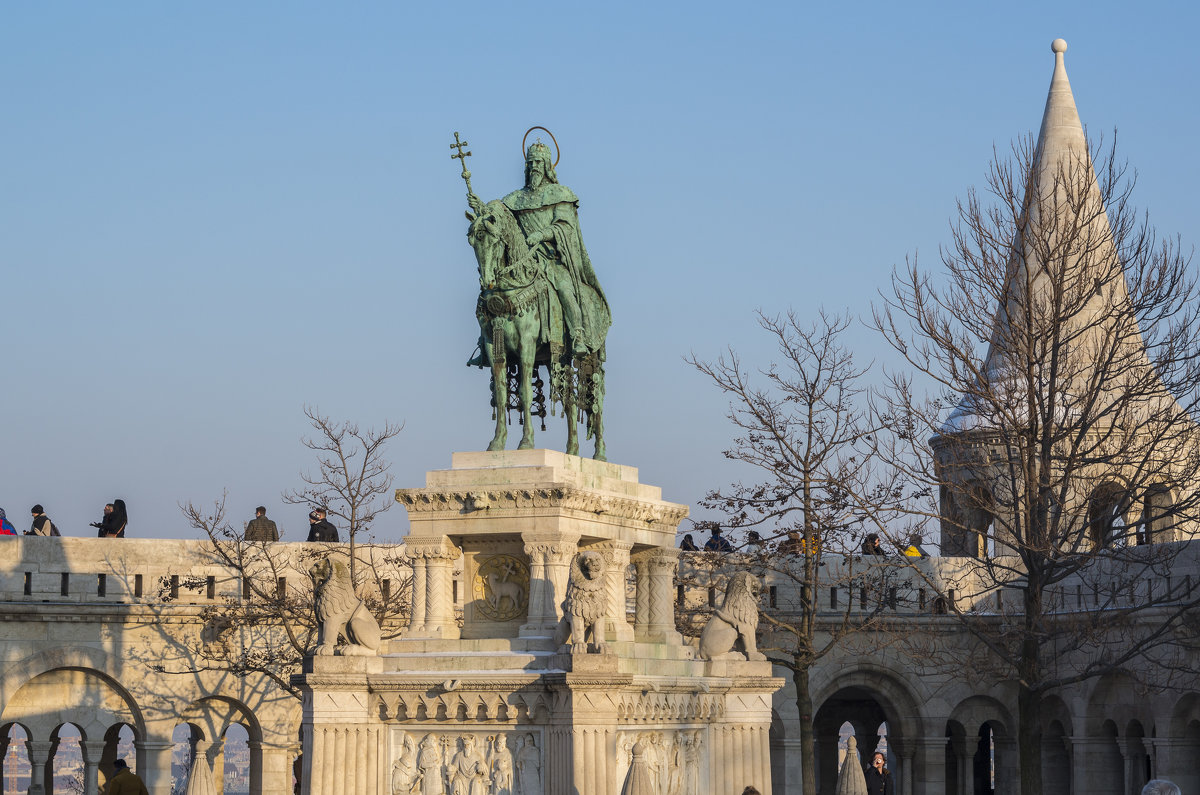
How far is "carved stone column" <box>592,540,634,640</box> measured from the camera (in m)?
15.3

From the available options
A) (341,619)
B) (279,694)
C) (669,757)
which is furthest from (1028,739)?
(279,694)

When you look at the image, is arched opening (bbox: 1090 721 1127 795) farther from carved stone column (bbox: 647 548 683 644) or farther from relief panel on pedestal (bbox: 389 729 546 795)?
relief panel on pedestal (bbox: 389 729 546 795)

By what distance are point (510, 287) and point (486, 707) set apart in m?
3.42

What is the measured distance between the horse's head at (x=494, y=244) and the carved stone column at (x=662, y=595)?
112 inches

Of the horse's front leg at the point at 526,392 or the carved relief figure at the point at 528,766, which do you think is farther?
the horse's front leg at the point at 526,392

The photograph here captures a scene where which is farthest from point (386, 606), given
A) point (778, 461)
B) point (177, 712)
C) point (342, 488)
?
point (778, 461)

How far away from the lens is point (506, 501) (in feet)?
49.0

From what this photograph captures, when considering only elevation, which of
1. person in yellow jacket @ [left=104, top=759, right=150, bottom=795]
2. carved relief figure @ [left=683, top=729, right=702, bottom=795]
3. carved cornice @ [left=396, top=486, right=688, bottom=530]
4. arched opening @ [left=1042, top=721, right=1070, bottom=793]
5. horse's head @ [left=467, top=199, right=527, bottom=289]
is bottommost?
arched opening @ [left=1042, top=721, right=1070, bottom=793]

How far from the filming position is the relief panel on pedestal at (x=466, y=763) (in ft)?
47.1

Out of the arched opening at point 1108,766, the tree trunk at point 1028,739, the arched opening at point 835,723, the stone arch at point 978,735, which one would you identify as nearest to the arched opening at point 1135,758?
the arched opening at point 1108,766

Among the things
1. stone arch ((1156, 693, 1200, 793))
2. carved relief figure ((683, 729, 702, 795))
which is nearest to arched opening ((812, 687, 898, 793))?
stone arch ((1156, 693, 1200, 793))

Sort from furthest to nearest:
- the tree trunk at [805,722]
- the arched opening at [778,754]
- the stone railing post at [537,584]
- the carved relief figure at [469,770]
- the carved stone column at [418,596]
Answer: the arched opening at [778,754] → the tree trunk at [805,722] → the carved stone column at [418,596] → the stone railing post at [537,584] → the carved relief figure at [469,770]

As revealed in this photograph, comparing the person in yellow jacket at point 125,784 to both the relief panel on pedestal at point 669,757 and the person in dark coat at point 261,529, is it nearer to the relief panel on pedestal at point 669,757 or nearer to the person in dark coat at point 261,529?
the relief panel on pedestal at point 669,757

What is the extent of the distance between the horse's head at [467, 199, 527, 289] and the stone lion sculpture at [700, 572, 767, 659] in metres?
3.39
